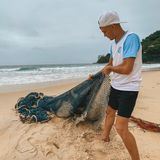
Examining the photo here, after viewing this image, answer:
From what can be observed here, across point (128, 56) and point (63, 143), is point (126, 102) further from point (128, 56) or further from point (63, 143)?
point (63, 143)

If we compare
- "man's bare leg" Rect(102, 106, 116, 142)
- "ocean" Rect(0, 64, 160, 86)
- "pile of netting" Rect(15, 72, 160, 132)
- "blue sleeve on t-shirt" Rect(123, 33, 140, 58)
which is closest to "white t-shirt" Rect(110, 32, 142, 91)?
"blue sleeve on t-shirt" Rect(123, 33, 140, 58)

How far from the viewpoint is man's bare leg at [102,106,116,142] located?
15.2 ft

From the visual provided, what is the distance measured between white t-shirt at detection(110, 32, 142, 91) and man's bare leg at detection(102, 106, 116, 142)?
581 mm

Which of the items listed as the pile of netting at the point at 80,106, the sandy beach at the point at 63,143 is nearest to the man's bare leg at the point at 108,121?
the sandy beach at the point at 63,143

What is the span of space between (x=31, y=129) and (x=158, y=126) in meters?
2.12

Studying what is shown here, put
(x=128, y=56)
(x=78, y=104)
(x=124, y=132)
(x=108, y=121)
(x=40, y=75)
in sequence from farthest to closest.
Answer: (x=40, y=75) < (x=78, y=104) < (x=108, y=121) < (x=124, y=132) < (x=128, y=56)

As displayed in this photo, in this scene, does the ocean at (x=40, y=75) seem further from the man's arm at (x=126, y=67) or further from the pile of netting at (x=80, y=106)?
the man's arm at (x=126, y=67)

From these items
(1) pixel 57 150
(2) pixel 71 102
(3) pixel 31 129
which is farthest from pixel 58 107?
(1) pixel 57 150

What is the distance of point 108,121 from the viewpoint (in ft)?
15.5

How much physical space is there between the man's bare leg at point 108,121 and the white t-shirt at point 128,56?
581mm

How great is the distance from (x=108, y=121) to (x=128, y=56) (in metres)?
1.28

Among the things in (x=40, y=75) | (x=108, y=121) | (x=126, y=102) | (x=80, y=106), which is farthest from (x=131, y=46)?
(x=40, y=75)

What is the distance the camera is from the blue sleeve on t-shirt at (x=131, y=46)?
376 centimetres

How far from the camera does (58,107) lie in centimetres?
558
